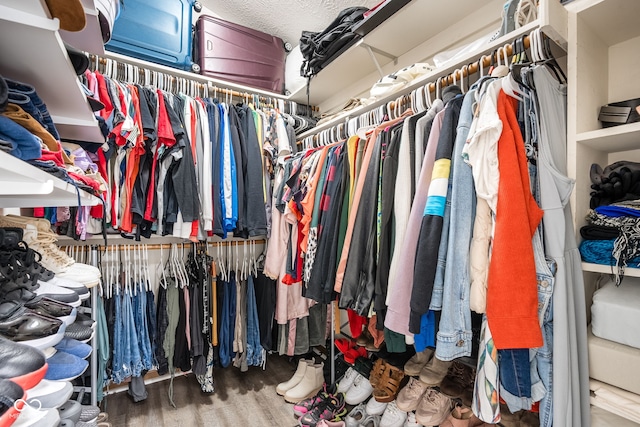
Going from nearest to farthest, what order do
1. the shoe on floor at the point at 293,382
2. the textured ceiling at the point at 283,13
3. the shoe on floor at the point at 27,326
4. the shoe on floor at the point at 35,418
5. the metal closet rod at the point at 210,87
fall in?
the shoe on floor at the point at 35,418 → the shoe on floor at the point at 27,326 → the metal closet rod at the point at 210,87 → the shoe on floor at the point at 293,382 → the textured ceiling at the point at 283,13

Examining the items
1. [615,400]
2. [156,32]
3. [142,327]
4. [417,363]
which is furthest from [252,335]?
[156,32]

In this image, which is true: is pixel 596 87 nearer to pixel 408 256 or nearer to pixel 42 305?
pixel 408 256

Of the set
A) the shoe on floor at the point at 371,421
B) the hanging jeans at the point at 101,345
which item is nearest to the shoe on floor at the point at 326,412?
the shoe on floor at the point at 371,421

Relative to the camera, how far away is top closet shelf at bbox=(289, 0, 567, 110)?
4.83ft

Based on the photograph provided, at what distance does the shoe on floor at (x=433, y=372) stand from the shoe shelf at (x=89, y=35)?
1.64 m

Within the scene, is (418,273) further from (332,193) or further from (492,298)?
(332,193)

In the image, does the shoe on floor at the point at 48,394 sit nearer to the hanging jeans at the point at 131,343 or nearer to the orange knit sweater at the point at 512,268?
the orange knit sweater at the point at 512,268

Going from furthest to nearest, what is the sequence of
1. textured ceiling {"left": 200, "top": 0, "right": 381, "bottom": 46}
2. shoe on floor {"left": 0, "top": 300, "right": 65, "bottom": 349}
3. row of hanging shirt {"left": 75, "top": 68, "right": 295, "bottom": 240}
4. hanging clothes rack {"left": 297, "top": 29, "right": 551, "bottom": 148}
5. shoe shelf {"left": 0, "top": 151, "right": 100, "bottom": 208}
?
textured ceiling {"left": 200, "top": 0, "right": 381, "bottom": 46} < row of hanging shirt {"left": 75, "top": 68, "right": 295, "bottom": 240} < hanging clothes rack {"left": 297, "top": 29, "right": 551, "bottom": 148} < shoe on floor {"left": 0, "top": 300, "right": 65, "bottom": 349} < shoe shelf {"left": 0, "top": 151, "right": 100, "bottom": 208}

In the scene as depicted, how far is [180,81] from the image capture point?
2092 mm

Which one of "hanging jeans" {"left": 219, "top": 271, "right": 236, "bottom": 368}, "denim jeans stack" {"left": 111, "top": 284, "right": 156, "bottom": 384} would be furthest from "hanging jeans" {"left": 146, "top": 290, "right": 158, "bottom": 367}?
"hanging jeans" {"left": 219, "top": 271, "right": 236, "bottom": 368}

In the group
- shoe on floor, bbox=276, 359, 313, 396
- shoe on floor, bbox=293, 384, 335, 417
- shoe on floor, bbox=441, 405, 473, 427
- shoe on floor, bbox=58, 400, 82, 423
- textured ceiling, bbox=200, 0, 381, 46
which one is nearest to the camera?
shoe on floor, bbox=58, 400, 82, 423

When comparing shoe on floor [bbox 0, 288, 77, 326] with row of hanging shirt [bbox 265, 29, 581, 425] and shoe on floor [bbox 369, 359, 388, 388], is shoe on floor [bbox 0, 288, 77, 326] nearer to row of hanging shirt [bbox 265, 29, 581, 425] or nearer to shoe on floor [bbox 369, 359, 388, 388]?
row of hanging shirt [bbox 265, 29, 581, 425]

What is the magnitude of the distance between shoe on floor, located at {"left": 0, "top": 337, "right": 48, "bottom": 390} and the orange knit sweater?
0.97m

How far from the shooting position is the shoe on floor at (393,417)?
1.45 metres
